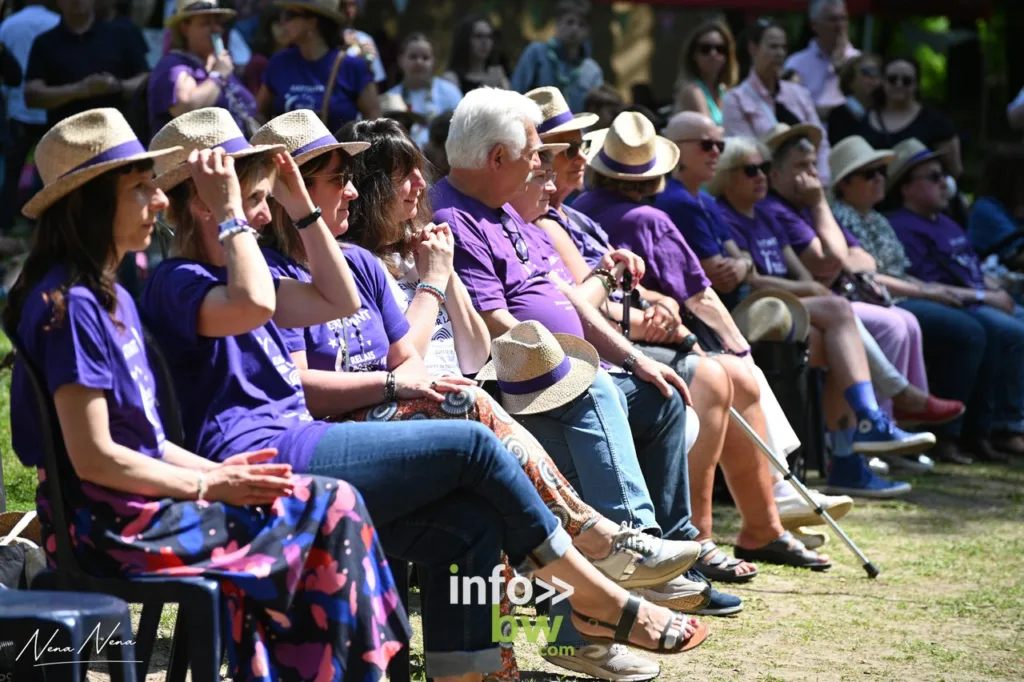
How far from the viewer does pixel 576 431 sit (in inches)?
168

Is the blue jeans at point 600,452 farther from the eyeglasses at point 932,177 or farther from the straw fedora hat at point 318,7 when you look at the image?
the eyeglasses at point 932,177

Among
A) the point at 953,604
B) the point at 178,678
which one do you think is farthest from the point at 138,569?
the point at 953,604

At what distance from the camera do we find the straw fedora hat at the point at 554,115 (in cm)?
544

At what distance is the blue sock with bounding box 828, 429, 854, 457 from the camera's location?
691cm

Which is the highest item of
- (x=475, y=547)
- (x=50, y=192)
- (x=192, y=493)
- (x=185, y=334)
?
(x=50, y=192)

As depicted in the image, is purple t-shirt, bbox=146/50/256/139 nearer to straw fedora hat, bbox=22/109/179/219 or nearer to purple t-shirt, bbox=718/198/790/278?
purple t-shirt, bbox=718/198/790/278

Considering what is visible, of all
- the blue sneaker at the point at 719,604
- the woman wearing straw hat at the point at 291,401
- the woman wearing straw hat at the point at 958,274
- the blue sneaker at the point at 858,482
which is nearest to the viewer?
the woman wearing straw hat at the point at 291,401

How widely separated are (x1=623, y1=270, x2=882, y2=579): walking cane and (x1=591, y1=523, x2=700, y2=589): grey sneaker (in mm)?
1135

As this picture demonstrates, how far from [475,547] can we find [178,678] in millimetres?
739

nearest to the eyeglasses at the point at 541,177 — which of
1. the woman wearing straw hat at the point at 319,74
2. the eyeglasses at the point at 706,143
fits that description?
the eyeglasses at the point at 706,143

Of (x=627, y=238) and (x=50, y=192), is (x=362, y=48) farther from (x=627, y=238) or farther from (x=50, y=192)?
(x=50, y=192)

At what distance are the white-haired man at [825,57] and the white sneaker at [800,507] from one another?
518 centimetres

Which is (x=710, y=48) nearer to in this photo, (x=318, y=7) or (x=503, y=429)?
(x=318, y=7)

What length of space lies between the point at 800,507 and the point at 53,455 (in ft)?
11.4
